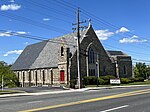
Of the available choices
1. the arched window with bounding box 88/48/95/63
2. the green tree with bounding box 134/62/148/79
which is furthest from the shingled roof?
the green tree with bounding box 134/62/148/79

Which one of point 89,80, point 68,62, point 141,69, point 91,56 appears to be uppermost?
point 91,56

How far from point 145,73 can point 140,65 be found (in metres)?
2.88

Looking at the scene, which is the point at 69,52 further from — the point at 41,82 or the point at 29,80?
the point at 29,80

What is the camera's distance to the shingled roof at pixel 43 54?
191 feet

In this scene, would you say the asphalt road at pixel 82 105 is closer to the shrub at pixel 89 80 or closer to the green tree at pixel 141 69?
the shrub at pixel 89 80

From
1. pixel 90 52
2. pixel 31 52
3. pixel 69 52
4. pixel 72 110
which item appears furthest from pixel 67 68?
pixel 72 110

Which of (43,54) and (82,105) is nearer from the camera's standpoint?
(82,105)

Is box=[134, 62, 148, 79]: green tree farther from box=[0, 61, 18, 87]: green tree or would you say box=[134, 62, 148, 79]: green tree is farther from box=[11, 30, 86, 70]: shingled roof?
box=[0, 61, 18, 87]: green tree

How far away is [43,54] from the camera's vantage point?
216 ft

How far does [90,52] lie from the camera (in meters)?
58.7

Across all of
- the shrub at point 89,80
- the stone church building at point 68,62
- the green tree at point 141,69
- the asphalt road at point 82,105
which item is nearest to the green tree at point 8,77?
the stone church building at point 68,62

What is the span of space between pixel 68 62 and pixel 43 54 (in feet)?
46.9

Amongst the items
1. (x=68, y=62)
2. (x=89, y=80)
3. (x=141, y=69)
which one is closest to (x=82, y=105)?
(x=68, y=62)

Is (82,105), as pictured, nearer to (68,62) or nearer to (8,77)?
(68,62)
